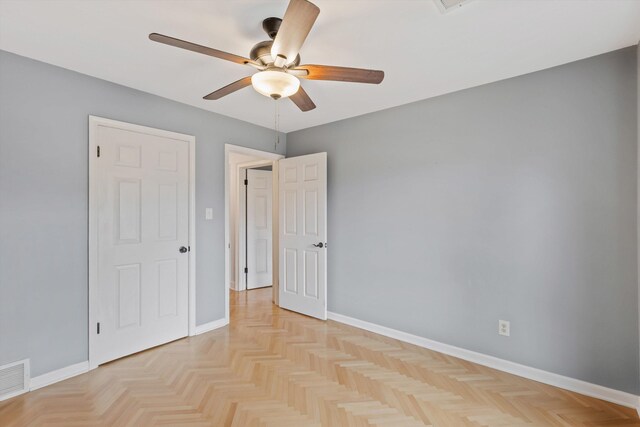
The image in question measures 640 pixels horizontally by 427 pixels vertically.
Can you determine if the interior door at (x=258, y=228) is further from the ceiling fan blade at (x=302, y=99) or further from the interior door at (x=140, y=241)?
the ceiling fan blade at (x=302, y=99)


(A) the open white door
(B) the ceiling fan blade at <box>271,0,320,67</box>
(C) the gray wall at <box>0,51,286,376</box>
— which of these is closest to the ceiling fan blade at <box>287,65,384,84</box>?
(B) the ceiling fan blade at <box>271,0,320,67</box>

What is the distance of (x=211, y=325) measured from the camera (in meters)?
3.27

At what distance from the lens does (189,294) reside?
3080 millimetres

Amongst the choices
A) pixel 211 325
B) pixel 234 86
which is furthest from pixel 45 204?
pixel 211 325

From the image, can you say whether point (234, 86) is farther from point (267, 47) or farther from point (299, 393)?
point (299, 393)

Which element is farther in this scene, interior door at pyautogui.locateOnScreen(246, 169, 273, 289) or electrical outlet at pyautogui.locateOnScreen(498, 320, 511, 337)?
interior door at pyautogui.locateOnScreen(246, 169, 273, 289)

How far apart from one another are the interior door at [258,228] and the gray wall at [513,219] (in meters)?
2.13

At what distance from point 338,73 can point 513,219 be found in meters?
1.80

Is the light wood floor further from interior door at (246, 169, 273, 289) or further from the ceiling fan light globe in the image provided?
interior door at (246, 169, 273, 289)

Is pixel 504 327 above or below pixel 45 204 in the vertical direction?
below

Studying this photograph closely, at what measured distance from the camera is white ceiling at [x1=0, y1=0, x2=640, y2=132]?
5.36 ft

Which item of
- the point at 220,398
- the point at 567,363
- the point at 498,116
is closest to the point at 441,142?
the point at 498,116

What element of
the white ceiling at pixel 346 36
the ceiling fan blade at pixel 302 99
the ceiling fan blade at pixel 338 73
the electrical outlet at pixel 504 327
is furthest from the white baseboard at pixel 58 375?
the electrical outlet at pixel 504 327

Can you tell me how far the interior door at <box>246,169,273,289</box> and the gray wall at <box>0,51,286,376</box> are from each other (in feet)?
8.22
